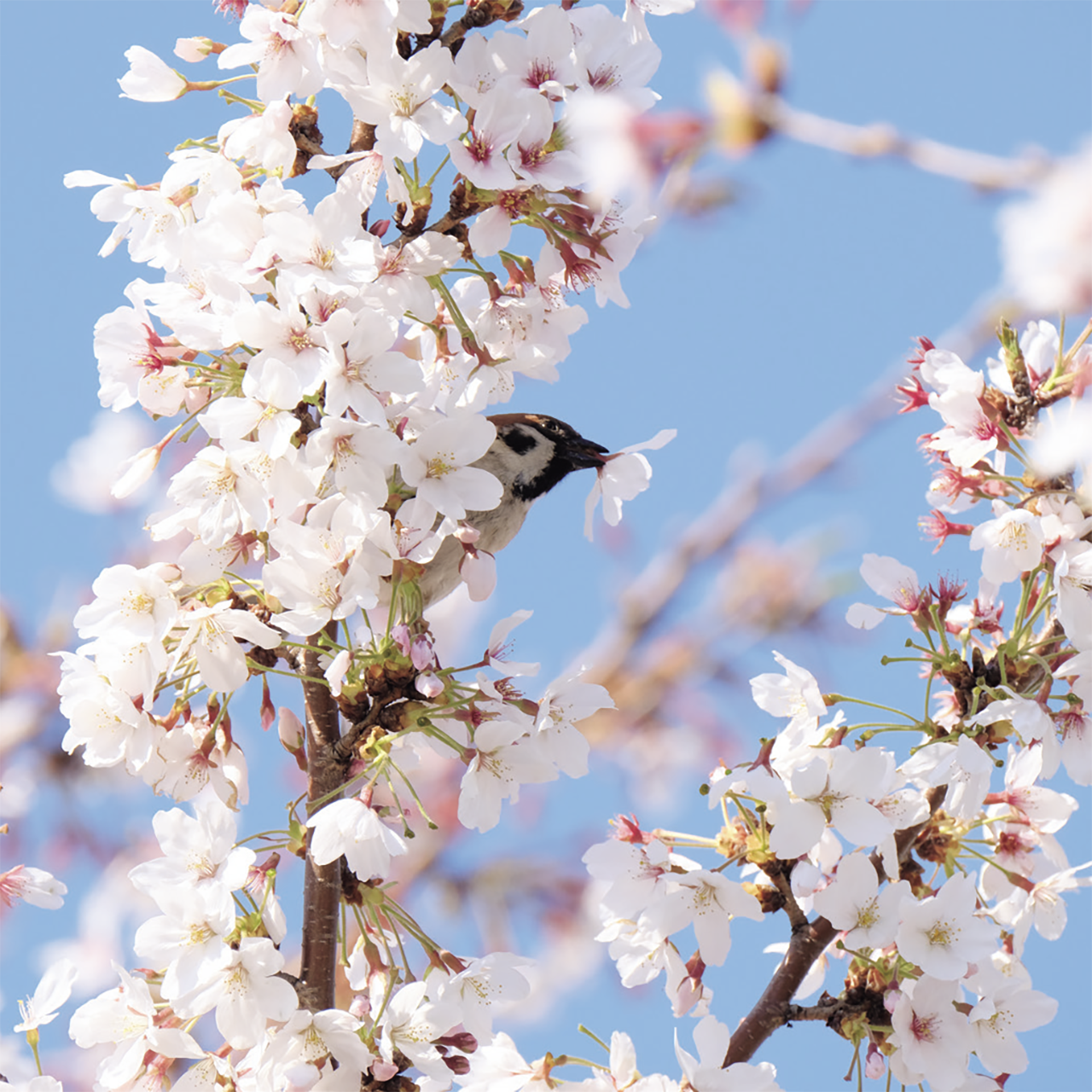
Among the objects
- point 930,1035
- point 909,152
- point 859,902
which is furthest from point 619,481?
point 909,152

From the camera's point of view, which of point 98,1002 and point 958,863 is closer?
point 98,1002

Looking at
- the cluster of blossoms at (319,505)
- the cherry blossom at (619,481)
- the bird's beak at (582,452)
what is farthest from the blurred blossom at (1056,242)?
the bird's beak at (582,452)

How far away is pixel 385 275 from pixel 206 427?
390mm

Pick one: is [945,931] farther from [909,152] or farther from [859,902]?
[909,152]

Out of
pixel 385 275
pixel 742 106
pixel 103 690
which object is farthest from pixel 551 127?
pixel 742 106

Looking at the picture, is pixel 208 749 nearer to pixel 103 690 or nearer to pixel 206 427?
pixel 103 690

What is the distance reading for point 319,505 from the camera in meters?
2.07

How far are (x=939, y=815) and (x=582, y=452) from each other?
1.31 meters

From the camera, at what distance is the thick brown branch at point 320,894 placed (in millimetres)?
2248

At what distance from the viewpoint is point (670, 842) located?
2.34 meters

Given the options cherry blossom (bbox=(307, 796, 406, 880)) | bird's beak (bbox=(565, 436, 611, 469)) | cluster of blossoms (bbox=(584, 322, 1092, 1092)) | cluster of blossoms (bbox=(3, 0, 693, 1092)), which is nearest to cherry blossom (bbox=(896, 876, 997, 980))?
cluster of blossoms (bbox=(584, 322, 1092, 1092))

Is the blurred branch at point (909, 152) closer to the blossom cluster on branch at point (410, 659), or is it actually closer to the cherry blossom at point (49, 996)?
the blossom cluster on branch at point (410, 659)

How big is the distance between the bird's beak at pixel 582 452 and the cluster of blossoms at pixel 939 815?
3.07ft

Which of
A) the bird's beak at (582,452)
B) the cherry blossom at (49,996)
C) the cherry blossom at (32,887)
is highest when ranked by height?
the bird's beak at (582,452)
